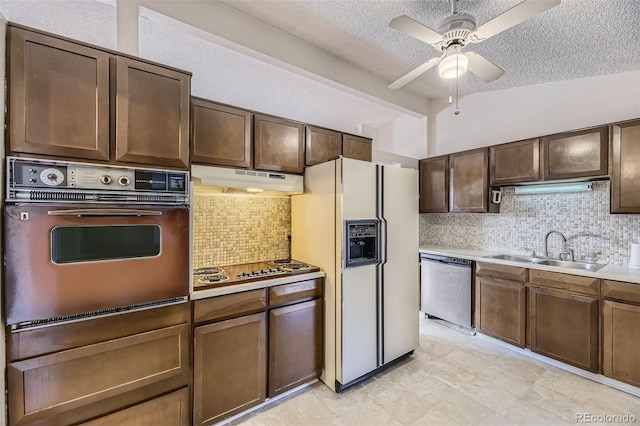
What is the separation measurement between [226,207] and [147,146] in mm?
985

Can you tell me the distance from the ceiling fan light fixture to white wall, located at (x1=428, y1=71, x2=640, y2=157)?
6.57 ft

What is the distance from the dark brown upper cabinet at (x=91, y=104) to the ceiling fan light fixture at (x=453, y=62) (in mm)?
1678

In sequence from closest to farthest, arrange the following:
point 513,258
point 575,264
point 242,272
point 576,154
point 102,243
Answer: point 102,243 < point 242,272 < point 576,154 < point 575,264 < point 513,258

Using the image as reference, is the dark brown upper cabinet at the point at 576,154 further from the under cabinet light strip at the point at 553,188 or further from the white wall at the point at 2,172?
the white wall at the point at 2,172

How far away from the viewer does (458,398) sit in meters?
2.14

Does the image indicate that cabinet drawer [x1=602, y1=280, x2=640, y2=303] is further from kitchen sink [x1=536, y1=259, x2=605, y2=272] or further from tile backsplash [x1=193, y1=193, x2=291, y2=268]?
tile backsplash [x1=193, y1=193, x2=291, y2=268]

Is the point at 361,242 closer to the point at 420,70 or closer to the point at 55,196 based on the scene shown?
the point at 420,70

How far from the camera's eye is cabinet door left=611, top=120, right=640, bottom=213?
2.28 meters

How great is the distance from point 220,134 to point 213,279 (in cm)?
109

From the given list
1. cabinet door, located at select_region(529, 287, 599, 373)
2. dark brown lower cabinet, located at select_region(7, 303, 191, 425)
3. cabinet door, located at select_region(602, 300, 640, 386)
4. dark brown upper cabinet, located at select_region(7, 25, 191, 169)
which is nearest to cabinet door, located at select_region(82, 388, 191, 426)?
dark brown lower cabinet, located at select_region(7, 303, 191, 425)

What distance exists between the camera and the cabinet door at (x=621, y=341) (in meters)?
2.11

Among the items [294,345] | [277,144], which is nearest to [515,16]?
[277,144]

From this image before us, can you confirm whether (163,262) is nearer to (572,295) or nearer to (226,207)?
(226,207)

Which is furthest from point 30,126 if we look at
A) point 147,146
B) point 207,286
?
point 207,286
